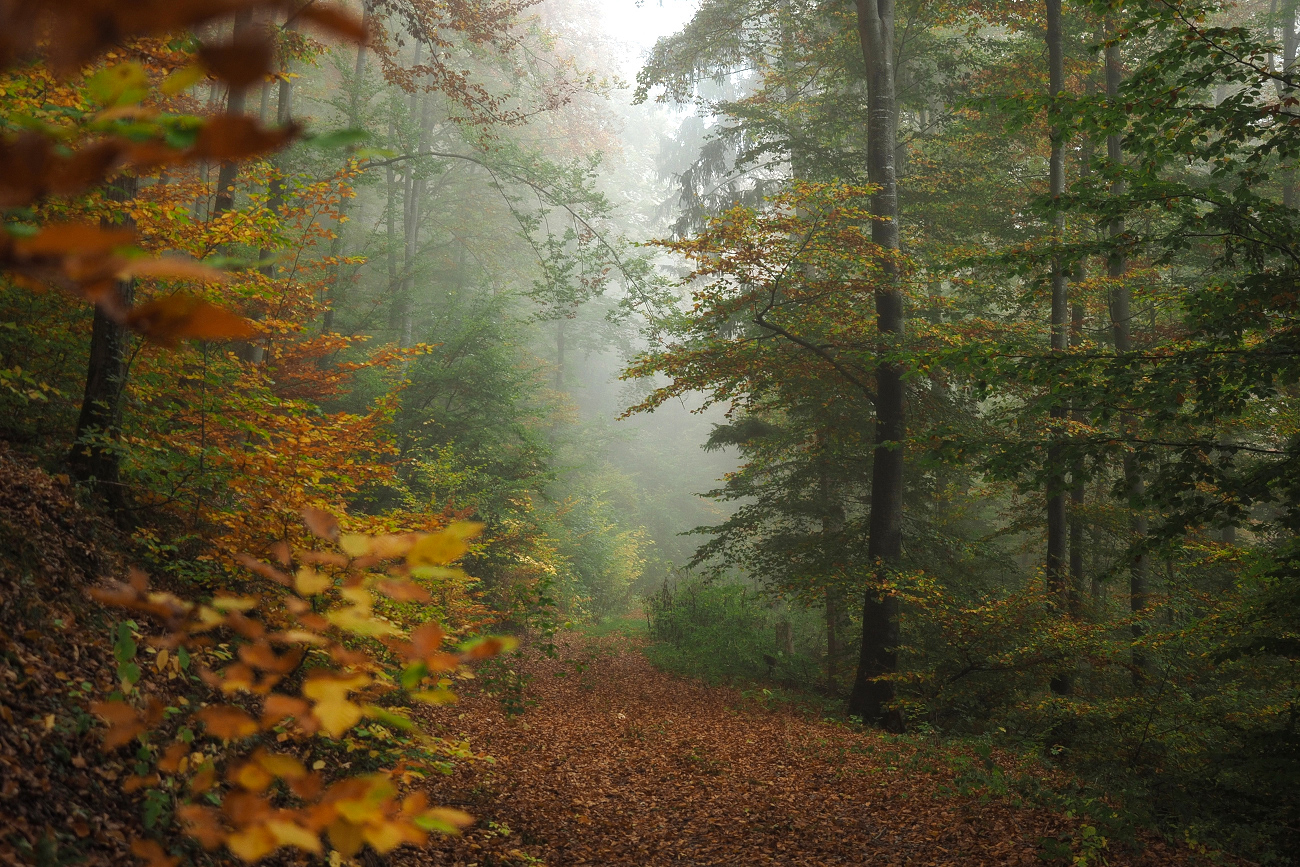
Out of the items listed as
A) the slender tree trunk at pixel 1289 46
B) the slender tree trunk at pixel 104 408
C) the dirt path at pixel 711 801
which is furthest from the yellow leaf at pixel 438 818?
the slender tree trunk at pixel 1289 46

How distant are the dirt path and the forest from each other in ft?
0.16

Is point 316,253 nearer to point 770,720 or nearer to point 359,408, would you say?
point 359,408

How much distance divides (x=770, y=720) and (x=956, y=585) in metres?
3.49

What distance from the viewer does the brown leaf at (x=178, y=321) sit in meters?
0.67

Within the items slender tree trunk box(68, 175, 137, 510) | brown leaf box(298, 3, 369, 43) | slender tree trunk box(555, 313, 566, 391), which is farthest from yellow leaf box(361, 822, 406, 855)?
slender tree trunk box(555, 313, 566, 391)

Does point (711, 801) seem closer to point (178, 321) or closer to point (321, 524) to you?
point (321, 524)

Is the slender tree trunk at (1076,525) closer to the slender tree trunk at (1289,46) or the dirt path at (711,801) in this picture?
the dirt path at (711,801)

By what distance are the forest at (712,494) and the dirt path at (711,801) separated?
0.05 meters

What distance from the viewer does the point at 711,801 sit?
562 centimetres

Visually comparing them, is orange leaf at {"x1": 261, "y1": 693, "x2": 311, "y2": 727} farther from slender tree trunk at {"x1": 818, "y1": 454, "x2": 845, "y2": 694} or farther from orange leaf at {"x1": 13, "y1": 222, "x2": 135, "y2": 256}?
slender tree trunk at {"x1": 818, "y1": 454, "x2": 845, "y2": 694}

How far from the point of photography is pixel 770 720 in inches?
339

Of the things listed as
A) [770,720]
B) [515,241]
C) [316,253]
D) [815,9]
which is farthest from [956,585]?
[515,241]

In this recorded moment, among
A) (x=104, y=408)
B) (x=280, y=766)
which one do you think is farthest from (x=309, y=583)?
(x=104, y=408)

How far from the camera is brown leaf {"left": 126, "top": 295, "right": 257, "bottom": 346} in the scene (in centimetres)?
67
